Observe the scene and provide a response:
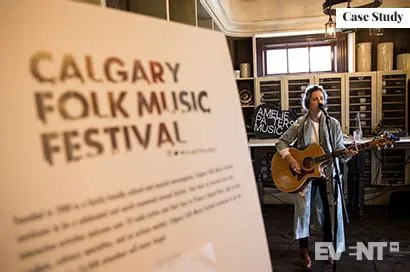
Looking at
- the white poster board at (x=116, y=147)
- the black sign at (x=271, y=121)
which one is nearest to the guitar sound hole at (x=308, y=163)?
the black sign at (x=271, y=121)

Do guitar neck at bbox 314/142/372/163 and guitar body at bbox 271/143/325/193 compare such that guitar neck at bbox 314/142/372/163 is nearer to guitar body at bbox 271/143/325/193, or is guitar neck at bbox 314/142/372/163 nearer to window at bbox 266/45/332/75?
guitar body at bbox 271/143/325/193

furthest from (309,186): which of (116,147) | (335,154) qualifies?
(116,147)

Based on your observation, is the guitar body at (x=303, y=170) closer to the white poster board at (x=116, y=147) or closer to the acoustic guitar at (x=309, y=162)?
the acoustic guitar at (x=309, y=162)

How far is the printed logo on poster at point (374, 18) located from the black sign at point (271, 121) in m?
1.77

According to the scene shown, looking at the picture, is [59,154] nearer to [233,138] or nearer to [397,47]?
[233,138]

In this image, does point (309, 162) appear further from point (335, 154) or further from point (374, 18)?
point (374, 18)

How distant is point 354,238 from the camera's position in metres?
3.28

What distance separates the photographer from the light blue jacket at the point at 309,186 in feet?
8.18

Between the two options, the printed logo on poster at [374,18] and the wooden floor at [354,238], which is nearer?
the printed logo on poster at [374,18]

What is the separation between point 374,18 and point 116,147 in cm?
236

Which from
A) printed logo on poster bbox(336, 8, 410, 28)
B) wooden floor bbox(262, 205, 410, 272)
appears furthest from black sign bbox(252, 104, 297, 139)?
printed logo on poster bbox(336, 8, 410, 28)

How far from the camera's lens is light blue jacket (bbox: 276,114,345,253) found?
249 cm

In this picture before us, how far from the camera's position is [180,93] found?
0.76 metres

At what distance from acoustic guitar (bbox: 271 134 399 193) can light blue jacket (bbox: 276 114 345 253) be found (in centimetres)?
5
